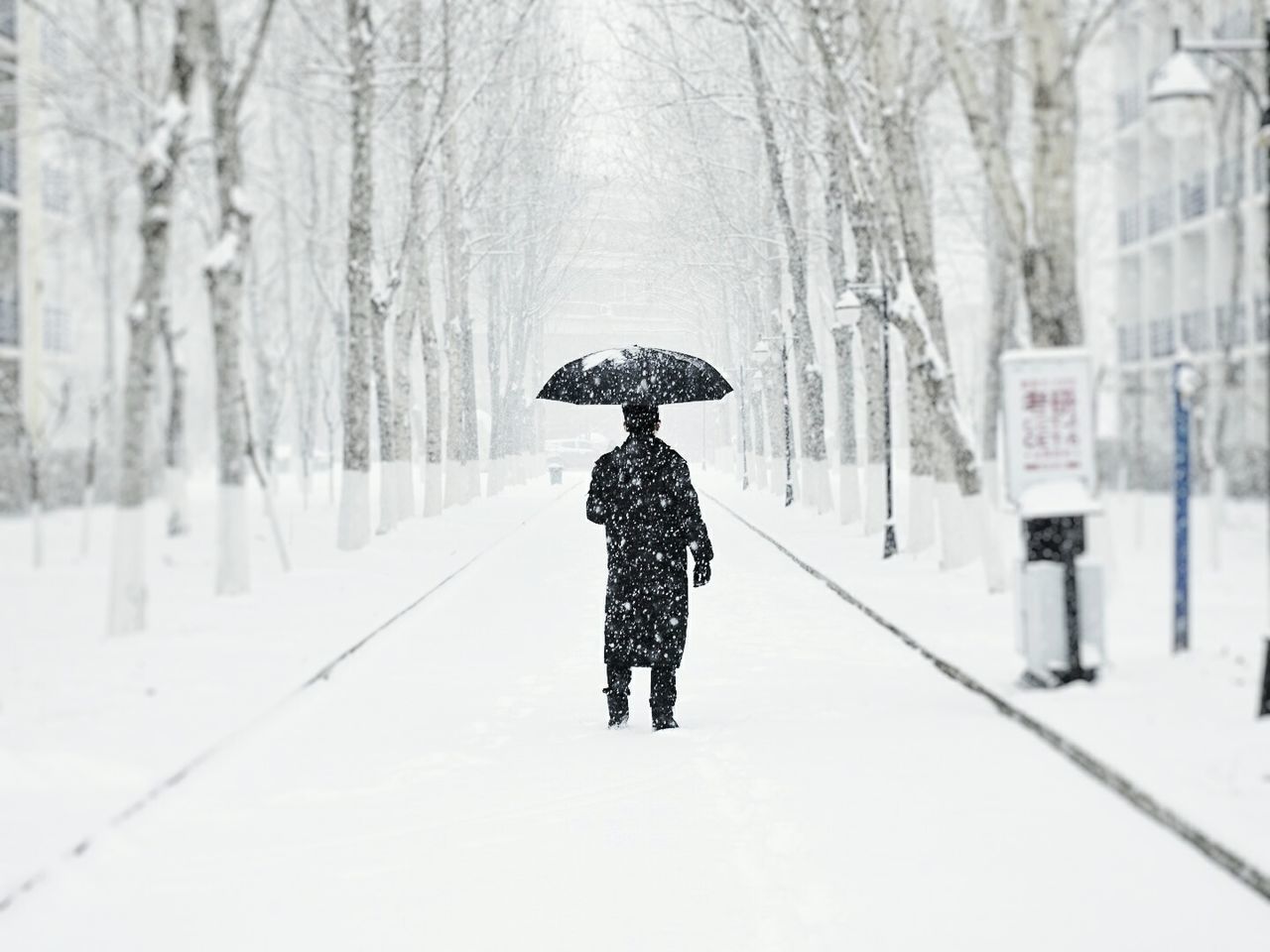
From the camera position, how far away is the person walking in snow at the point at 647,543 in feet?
26.7

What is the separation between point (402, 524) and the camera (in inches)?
1136

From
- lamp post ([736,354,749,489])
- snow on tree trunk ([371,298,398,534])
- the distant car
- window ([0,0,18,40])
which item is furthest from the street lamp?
the distant car

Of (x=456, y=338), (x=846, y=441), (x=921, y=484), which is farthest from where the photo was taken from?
(x=456, y=338)

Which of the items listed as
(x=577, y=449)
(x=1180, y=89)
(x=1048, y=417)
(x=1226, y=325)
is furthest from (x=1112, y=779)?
(x=577, y=449)

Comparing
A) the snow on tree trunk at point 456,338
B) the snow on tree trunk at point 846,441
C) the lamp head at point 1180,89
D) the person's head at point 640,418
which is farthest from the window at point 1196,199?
the person's head at point 640,418

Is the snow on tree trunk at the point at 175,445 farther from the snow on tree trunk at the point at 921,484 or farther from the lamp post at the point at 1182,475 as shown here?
the lamp post at the point at 1182,475

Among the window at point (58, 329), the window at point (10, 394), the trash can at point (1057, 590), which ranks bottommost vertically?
the trash can at point (1057, 590)

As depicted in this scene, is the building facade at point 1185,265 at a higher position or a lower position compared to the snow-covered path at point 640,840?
higher

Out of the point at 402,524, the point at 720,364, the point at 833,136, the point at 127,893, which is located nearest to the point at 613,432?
the point at 720,364

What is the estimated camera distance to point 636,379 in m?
8.75

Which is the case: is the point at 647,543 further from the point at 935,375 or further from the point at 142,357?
the point at 935,375

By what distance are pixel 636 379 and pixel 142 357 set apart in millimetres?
6289

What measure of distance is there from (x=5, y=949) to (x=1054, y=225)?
8.50 metres

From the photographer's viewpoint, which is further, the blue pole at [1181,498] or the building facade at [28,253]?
the building facade at [28,253]
